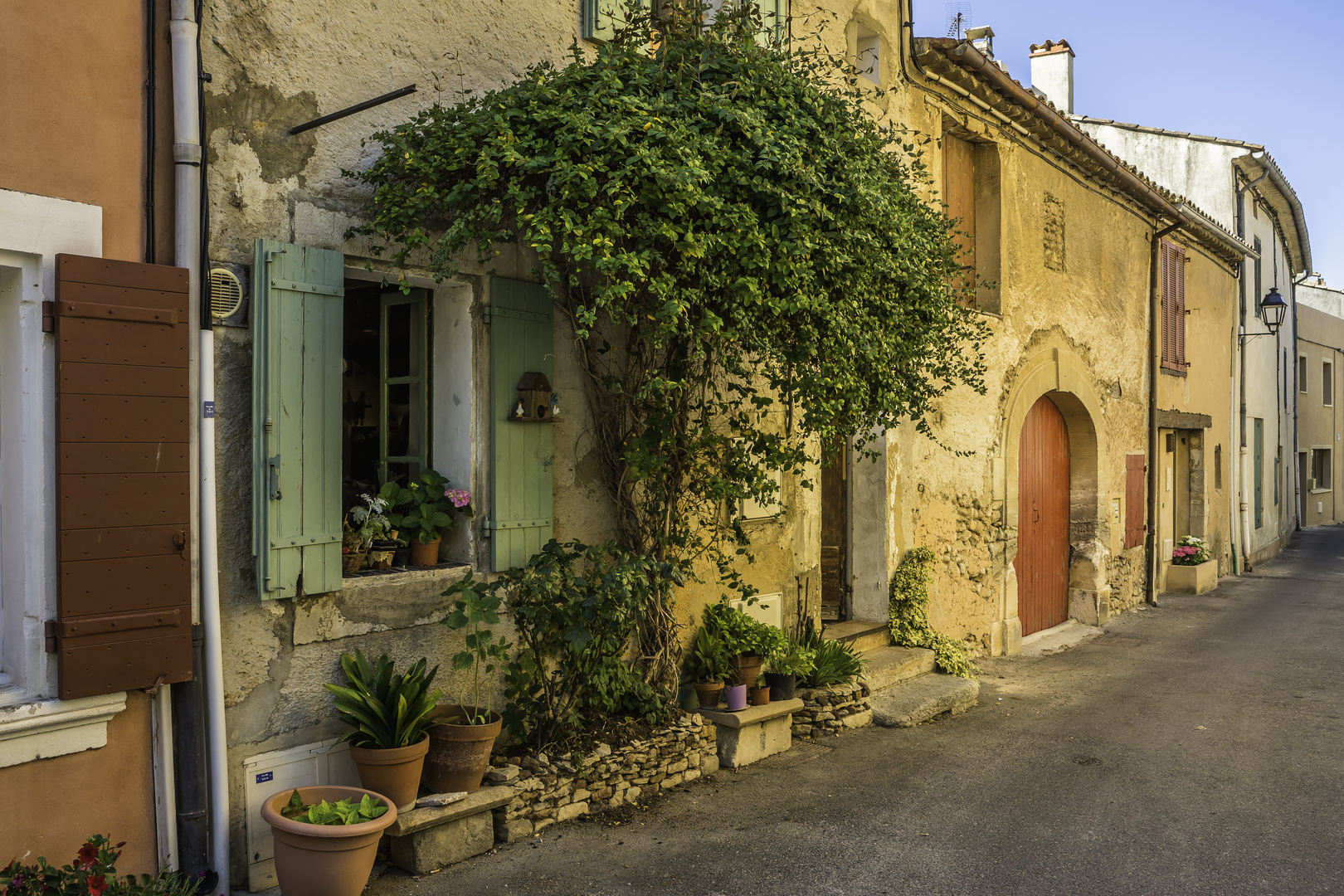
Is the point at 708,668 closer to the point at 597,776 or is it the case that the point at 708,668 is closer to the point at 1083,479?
the point at 597,776

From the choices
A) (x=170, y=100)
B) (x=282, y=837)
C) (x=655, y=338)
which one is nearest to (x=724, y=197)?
(x=655, y=338)

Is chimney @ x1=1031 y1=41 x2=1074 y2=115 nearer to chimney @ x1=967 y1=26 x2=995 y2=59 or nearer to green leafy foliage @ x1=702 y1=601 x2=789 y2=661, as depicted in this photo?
chimney @ x1=967 y1=26 x2=995 y2=59

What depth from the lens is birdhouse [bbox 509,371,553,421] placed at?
4.75 m

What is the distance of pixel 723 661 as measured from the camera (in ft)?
19.1

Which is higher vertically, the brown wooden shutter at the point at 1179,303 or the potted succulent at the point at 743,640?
the brown wooden shutter at the point at 1179,303

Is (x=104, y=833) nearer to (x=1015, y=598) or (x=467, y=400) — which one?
(x=467, y=400)

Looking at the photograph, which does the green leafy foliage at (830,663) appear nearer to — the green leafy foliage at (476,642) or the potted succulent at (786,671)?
the potted succulent at (786,671)

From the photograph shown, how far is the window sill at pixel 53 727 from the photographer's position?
10.3 feet

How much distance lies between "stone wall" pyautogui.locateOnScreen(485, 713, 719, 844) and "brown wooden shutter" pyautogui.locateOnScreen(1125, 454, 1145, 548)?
28.2ft

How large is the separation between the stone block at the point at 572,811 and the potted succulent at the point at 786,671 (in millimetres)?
1806

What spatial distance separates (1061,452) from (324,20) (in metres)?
9.14

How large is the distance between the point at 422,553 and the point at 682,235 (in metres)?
1.92

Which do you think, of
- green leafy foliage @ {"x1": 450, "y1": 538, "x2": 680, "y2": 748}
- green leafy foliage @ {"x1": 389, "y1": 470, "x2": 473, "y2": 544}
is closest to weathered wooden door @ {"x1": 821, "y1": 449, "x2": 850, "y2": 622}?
green leafy foliage @ {"x1": 450, "y1": 538, "x2": 680, "y2": 748}

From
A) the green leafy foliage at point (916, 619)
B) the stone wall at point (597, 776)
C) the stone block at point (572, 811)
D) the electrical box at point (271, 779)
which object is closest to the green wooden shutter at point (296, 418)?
the electrical box at point (271, 779)
